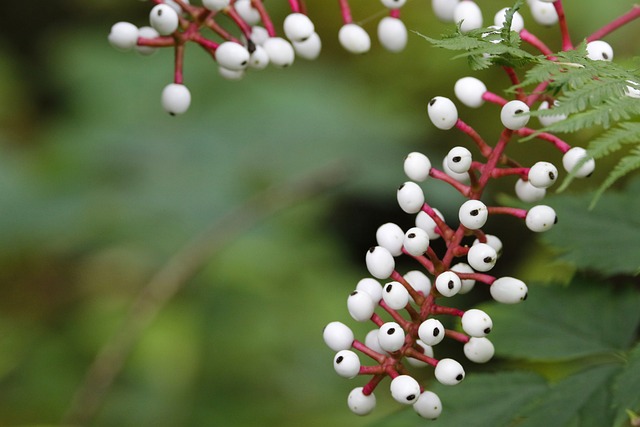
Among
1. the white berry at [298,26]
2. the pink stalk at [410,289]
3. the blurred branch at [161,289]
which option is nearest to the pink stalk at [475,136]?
the pink stalk at [410,289]

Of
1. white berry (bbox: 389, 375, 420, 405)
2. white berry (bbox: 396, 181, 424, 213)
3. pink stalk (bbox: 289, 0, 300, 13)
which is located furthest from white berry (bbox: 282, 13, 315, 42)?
white berry (bbox: 389, 375, 420, 405)

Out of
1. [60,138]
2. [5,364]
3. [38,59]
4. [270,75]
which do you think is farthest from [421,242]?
[38,59]

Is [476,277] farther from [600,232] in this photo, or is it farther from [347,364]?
[600,232]

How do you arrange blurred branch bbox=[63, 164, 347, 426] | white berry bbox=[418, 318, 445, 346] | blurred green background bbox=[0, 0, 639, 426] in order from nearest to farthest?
white berry bbox=[418, 318, 445, 346], blurred branch bbox=[63, 164, 347, 426], blurred green background bbox=[0, 0, 639, 426]

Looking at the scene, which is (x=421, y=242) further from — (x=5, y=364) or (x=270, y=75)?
(x=270, y=75)

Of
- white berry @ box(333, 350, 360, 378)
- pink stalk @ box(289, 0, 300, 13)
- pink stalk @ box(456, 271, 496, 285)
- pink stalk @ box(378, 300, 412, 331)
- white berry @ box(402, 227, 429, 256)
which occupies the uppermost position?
pink stalk @ box(289, 0, 300, 13)

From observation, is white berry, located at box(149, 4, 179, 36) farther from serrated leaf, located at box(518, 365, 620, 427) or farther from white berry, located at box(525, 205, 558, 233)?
serrated leaf, located at box(518, 365, 620, 427)
